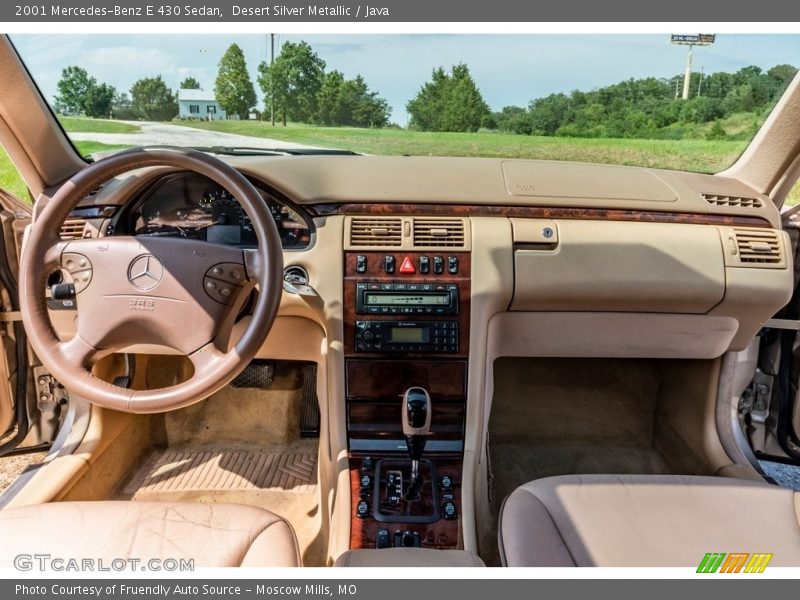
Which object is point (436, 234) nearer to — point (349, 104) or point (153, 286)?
point (349, 104)

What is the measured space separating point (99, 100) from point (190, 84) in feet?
1.25

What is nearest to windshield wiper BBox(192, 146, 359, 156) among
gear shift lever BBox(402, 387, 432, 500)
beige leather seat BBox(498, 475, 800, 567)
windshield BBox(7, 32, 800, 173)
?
windshield BBox(7, 32, 800, 173)

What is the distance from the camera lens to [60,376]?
5.19 feet

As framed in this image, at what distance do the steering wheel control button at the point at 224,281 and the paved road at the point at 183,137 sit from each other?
84 centimetres

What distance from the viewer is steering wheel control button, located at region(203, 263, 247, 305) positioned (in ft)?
5.47

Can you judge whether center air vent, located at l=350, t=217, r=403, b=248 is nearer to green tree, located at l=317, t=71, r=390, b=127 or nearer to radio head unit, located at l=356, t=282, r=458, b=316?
radio head unit, located at l=356, t=282, r=458, b=316

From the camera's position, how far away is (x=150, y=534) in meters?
1.49

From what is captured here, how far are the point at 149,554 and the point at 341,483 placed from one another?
76 centimetres

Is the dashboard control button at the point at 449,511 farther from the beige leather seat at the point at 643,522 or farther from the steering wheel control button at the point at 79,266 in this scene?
the steering wheel control button at the point at 79,266

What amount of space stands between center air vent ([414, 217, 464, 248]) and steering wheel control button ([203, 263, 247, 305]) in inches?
26.7

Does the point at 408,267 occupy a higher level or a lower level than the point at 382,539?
higher

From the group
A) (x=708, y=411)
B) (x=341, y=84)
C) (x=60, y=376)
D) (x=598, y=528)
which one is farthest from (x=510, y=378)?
(x=60, y=376)

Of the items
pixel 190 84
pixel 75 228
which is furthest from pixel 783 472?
pixel 75 228

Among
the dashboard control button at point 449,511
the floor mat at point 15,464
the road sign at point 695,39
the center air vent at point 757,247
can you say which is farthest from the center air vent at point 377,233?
the floor mat at point 15,464
